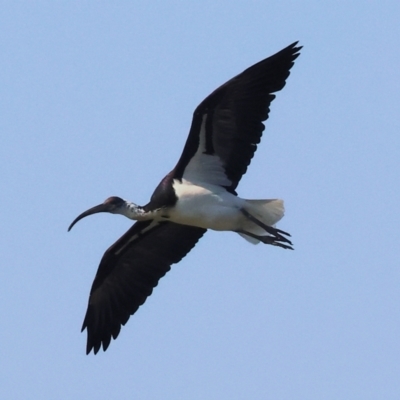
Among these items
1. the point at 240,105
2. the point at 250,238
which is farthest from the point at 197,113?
the point at 250,238

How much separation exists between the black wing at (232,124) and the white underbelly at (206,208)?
0.27m

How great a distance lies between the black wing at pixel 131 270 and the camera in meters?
24.0

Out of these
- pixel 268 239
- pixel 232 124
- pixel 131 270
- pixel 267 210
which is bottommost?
pixel 131 270

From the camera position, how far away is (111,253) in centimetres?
2408

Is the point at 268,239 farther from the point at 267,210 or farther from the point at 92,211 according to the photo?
the point at 92,211

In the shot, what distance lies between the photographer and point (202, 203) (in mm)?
22125

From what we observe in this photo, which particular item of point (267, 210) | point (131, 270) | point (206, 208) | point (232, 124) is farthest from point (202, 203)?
point (131, 270)

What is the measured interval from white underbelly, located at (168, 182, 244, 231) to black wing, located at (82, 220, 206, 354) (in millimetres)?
1736

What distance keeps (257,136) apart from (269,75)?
3.28ft

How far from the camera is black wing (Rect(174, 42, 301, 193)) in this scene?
845 inches

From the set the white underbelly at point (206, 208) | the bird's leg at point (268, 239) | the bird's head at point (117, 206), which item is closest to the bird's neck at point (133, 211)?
the bird's head at point (117, 206)

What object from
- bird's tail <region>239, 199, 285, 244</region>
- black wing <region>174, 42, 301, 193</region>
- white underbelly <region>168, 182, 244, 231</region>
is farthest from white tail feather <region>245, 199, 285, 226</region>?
black wing <region>174, 42, 301, 193</region>

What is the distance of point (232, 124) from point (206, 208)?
1.34 m

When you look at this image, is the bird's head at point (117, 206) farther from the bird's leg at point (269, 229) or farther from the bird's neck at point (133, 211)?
the bird's leg at point (269, 229)
